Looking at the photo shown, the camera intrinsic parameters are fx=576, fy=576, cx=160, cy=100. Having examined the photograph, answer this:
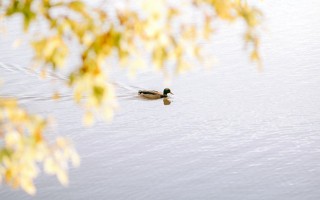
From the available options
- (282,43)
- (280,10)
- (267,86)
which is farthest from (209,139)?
(280,10)

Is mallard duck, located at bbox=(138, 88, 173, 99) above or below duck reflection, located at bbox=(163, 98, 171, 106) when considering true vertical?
above

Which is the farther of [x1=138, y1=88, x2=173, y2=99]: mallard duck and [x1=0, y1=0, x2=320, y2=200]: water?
[x1=138, y1=88, x2=173, y2=99]: mallard duck

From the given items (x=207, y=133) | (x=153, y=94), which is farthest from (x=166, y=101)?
(x=207, y=133)

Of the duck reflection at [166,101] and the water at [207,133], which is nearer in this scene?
the water at [207,133]

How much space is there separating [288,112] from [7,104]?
15.7 meters

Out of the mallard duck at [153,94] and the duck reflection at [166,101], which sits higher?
the mallard duck at [153,94]

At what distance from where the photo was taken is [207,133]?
17.4 meters

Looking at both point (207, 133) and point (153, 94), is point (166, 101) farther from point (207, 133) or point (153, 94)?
point (207, 133)

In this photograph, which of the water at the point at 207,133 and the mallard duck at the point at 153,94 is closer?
the water at the point at 207,133

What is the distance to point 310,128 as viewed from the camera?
17469 mm

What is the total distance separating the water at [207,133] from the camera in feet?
45.3

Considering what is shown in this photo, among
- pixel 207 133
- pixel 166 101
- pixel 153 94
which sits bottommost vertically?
pixel 207 133

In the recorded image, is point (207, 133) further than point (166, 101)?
No

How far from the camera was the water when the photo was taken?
1380 cm
